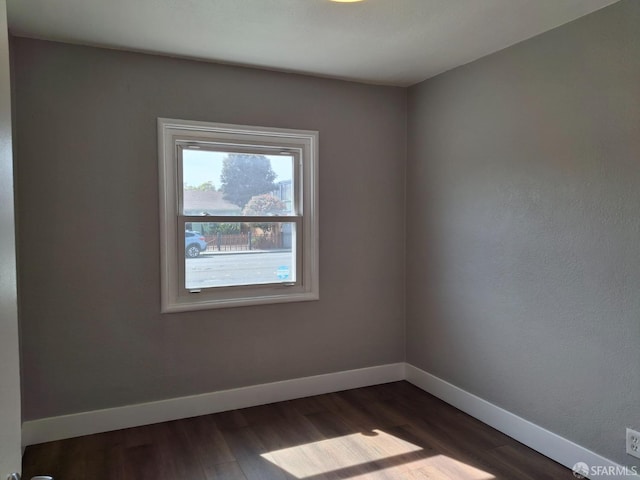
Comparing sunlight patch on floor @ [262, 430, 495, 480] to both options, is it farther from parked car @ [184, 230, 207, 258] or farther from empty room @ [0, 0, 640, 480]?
parked car @ [184, 230, 207, 258]

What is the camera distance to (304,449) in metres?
2.63

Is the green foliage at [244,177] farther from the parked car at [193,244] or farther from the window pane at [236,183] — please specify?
the parked car at [193,244]

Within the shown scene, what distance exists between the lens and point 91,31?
2.50 meters

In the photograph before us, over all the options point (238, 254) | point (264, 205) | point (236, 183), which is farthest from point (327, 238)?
point (236, 183)

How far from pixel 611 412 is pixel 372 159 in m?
2.29

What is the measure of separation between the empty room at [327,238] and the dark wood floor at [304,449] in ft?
0.06

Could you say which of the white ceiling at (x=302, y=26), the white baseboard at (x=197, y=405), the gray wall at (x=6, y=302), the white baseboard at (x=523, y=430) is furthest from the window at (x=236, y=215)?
the gray wall at (x=6, y=302)

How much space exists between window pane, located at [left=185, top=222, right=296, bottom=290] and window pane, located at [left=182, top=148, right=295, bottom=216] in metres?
0.12

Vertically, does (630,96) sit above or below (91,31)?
below

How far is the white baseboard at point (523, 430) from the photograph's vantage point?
88.4 inches

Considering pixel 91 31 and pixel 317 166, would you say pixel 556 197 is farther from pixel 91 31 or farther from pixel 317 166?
pixel 91 31

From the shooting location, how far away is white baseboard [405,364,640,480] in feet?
7.36

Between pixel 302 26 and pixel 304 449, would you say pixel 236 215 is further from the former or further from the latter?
pixel 304 449

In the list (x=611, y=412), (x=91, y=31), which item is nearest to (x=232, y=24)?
(x=91, y=31)
